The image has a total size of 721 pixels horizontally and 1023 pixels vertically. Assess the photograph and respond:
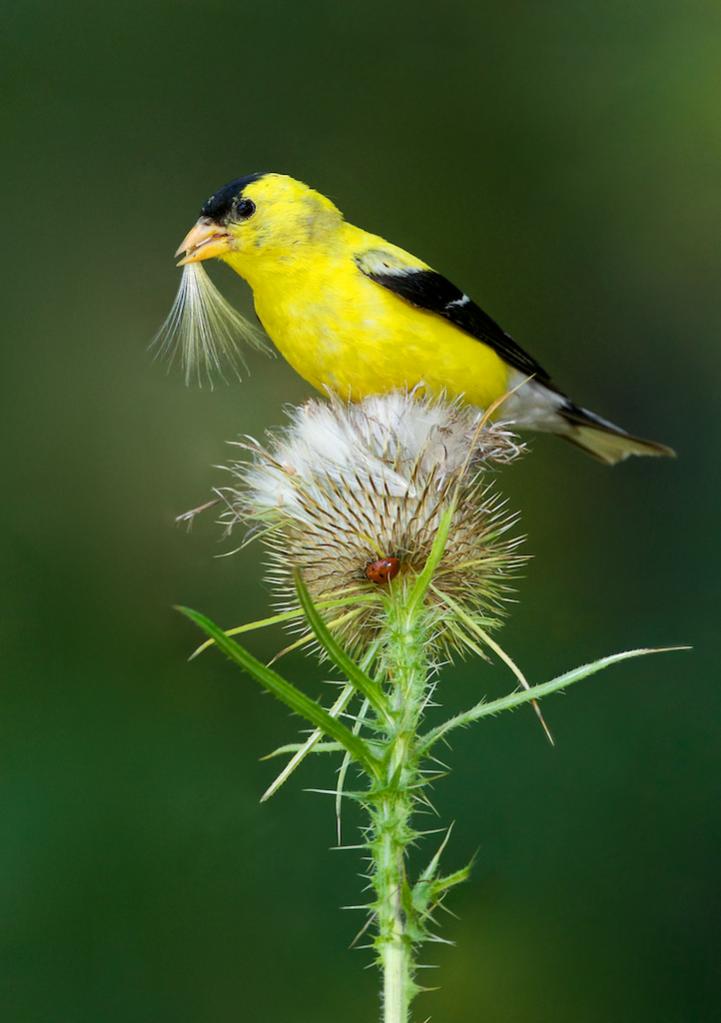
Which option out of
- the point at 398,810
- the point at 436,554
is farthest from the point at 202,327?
the point at 398,810

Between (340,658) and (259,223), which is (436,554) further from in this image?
(259,223)

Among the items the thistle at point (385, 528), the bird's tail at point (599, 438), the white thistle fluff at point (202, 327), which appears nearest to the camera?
the thistle at point (385, 528)

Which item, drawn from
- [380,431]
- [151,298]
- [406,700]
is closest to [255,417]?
[151,298]

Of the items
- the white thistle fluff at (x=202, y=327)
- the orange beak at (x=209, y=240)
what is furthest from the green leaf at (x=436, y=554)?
the orange beak at (x=209, y=240)

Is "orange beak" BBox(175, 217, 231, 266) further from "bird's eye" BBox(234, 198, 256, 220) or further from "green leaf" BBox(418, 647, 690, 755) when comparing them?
"green leaf" BBox(418, 647, 690, 755)

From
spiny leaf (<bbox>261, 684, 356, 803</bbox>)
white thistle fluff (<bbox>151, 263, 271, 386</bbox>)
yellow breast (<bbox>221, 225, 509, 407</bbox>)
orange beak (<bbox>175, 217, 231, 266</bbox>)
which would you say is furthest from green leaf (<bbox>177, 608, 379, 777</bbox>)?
orange beak (<bbox>175, 217, 231, 266</bbox>)

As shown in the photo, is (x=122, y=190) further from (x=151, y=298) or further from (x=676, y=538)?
(x=676, y=538)

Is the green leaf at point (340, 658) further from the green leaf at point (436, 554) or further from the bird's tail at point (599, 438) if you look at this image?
the bird's tail at point (599, 438)
